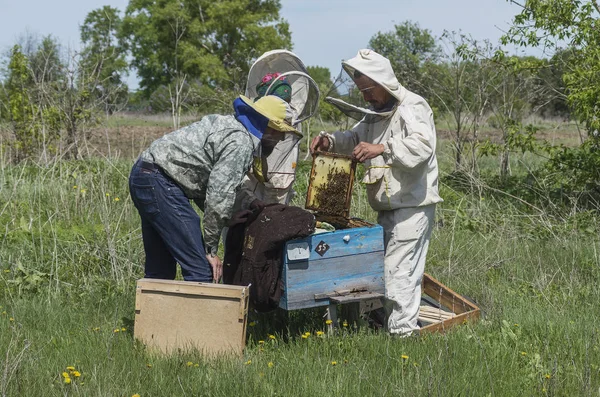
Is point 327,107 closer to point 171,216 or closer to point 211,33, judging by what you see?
point 171,216

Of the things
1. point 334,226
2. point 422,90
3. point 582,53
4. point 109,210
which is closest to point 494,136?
point 422,90

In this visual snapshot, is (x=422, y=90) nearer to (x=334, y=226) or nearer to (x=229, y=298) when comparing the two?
(x=334, y=226)

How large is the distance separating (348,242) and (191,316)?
43.4 inches

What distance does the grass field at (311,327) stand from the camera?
3932mm

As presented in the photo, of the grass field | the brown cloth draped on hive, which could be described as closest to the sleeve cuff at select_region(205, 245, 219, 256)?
the brown cloth draped on hive

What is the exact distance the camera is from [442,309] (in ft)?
19.3

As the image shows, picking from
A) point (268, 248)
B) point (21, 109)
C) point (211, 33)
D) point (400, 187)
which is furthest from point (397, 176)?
point (211, 33)

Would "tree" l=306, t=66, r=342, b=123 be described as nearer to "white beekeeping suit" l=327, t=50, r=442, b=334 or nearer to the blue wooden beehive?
"white beekeeping suit" l=327, t=50, r=442, b=334

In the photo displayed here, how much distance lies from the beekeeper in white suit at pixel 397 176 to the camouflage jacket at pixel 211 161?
807mm

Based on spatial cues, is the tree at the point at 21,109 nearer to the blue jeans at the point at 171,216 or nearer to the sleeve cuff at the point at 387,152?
the blue jeans at the point at 171,216

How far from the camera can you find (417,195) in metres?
4.84

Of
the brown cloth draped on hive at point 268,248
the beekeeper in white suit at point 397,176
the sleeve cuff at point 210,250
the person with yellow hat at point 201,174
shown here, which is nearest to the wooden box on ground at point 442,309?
the beekeeper in white suit at point 397,176

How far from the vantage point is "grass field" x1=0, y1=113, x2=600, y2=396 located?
155 inches

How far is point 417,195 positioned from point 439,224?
3.84 meters
